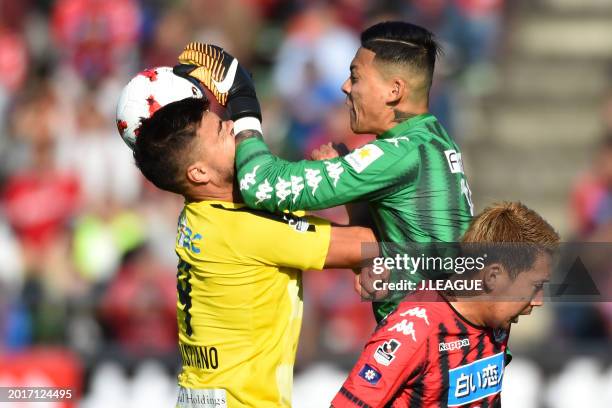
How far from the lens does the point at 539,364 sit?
8.36 meters

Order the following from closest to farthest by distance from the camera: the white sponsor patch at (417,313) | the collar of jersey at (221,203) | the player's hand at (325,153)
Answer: the white sponsor patch at (417,313) → the collar of jersey at (221,203) → the player's hand at (325,153)

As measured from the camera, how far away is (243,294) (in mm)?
4723

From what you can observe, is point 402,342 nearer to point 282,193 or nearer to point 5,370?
point 282,193

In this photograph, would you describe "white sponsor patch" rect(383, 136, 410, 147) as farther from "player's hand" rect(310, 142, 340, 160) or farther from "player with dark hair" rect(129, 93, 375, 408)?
"player with dark hair" rect(129, 93, 375, 408)

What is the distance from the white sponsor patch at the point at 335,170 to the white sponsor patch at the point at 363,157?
4 centimetres

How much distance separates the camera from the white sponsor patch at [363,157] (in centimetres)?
457

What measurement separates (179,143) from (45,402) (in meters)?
4.52

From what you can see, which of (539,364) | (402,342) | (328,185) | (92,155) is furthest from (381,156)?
(92,155)

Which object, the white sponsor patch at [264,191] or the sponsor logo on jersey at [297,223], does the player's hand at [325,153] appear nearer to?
the sponsor logo on jersey at [297,223]

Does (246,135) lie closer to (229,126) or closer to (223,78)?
(229,126)

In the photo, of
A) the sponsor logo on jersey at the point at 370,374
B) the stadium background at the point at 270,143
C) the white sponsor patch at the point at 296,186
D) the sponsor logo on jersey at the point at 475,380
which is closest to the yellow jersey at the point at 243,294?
the white sponsor patch at the point at 296,186

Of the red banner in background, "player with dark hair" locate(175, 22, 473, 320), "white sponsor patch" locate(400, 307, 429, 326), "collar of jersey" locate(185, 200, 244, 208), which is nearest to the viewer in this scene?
"white sponsor patch" locate(400, 307, 429, 326)

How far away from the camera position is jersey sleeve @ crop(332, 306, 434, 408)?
4.35 metres

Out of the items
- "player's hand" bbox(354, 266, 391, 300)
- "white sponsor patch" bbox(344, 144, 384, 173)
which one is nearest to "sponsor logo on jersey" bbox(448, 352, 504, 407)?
"player's hand" bbox(354, 266, 391, 300)
